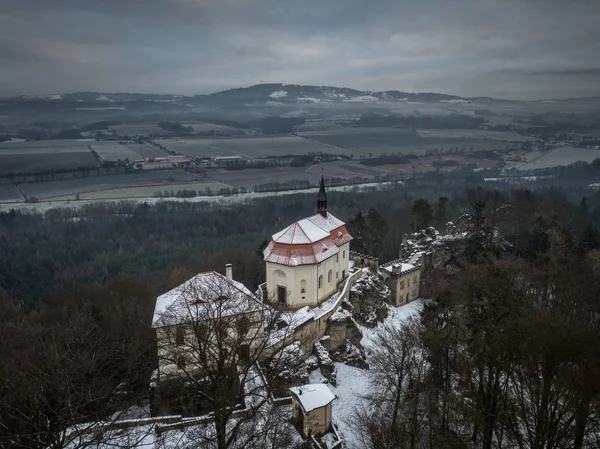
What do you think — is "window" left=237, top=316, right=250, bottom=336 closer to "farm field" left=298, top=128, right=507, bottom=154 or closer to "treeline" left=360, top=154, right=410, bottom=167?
"treeline" left=360, top=154, right=410, bottom=167

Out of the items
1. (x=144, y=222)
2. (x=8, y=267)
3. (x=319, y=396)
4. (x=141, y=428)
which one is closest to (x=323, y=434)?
(x=319, y=396)

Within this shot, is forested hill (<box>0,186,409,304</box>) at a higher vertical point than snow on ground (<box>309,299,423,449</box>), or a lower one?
lower

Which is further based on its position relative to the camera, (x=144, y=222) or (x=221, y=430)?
(x=144, y=222)

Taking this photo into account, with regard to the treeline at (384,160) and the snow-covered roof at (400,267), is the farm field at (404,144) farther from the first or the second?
the snow-covered roof at (400,267)

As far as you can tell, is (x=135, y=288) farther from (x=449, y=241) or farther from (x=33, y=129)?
(x=33, y=129)

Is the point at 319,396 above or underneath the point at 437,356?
underneath

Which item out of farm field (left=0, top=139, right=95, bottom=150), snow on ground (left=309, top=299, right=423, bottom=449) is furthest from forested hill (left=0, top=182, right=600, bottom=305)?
farm field (left=0, top=139, right=95, bottom=150)
